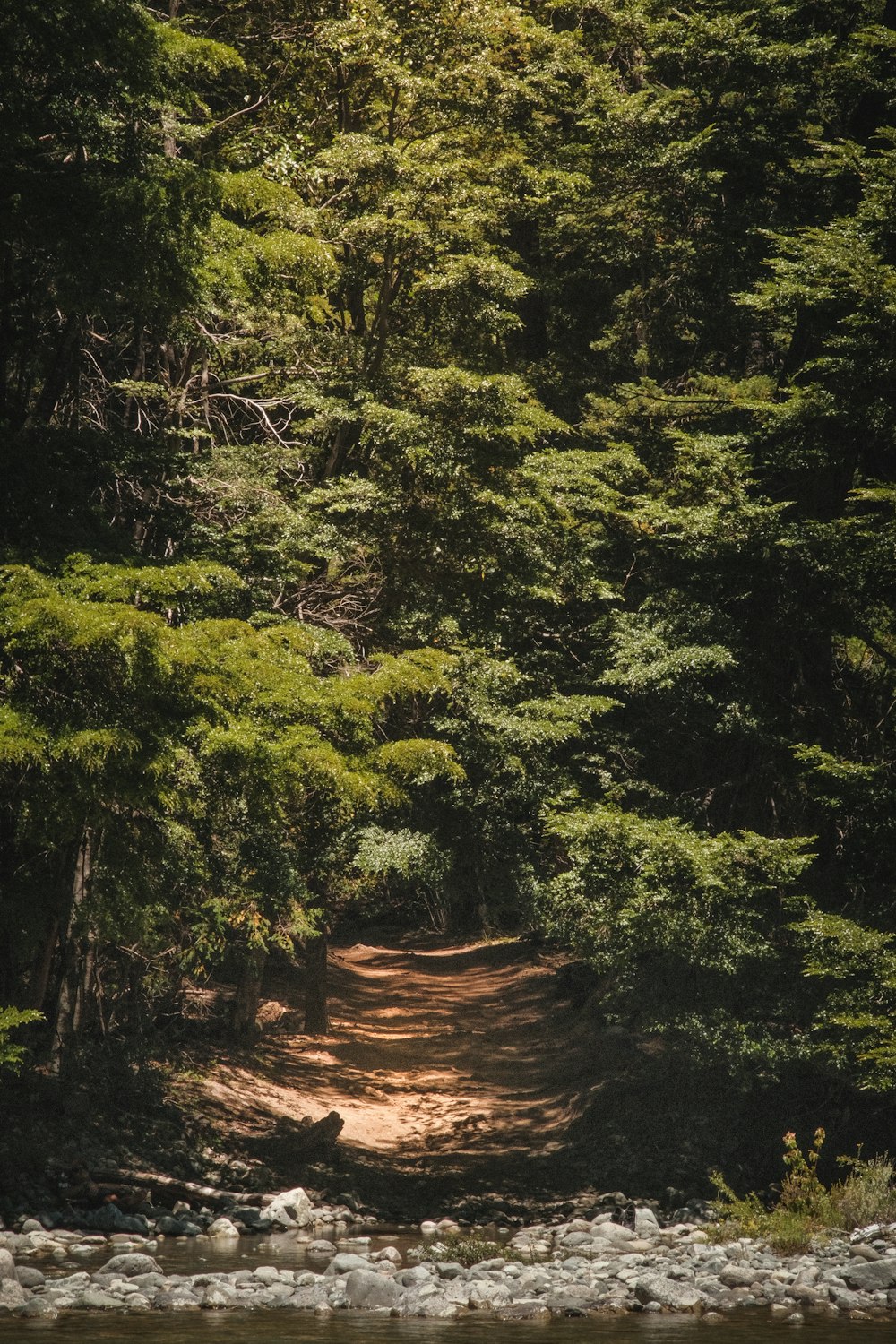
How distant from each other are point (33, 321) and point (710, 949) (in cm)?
814

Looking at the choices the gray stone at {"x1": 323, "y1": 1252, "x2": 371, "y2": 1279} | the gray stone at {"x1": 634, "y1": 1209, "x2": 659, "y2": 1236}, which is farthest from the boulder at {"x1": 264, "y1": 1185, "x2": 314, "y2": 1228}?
the gray stone at {"x1": 634, "y1": 1209, "x2": 659, "y2": 1236}

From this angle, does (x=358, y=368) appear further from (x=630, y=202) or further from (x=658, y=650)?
(x=658, y=650)

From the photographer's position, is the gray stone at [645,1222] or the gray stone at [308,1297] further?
the gray stone at [645,1222]

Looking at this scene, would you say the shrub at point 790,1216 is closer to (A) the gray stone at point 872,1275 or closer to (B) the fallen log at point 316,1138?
(A) the gray stone at point 872,1275

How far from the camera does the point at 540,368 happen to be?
1638 centimetres

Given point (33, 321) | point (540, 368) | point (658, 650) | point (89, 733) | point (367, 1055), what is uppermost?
point (540, 368)

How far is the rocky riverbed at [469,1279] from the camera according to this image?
310 inches

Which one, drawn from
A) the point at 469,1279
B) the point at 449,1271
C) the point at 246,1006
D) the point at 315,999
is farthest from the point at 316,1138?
the point at 469,1279

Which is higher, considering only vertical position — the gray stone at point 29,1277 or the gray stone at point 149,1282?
the gray stone at point 29,1277

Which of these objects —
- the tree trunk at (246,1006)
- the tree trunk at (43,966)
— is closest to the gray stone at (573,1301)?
the tree trunk at (43,966)

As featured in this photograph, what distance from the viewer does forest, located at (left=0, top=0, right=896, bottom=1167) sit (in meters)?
9.66

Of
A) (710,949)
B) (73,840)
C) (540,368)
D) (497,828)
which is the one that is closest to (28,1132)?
(73,840)

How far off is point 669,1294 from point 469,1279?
4.57 feet

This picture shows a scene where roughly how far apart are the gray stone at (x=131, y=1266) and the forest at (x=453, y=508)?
169cm
